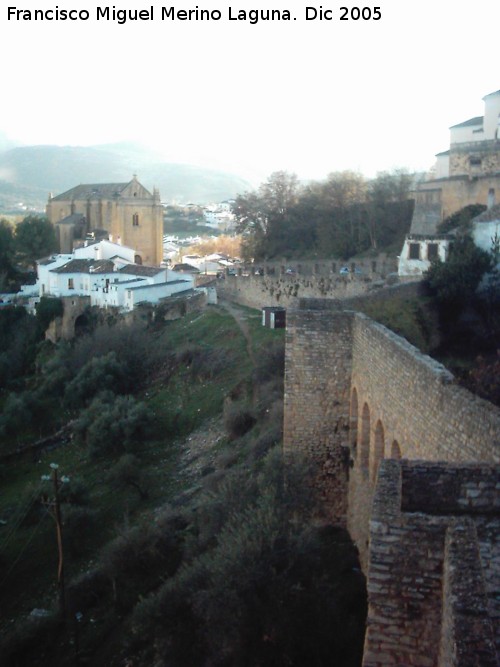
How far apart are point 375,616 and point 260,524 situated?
4.25 metres

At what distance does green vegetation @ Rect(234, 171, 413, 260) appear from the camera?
107 ft

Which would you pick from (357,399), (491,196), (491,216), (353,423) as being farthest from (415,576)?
(491,196)

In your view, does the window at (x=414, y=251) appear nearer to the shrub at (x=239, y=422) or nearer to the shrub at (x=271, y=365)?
the shrub at (x=271, y=365)

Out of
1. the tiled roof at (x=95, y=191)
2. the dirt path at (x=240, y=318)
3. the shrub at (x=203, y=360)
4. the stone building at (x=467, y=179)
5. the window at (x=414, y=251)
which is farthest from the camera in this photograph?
the tiled roof at (x=95, y=191)

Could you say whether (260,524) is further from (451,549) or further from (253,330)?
(253,330)

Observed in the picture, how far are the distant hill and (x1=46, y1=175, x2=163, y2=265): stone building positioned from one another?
7817cm

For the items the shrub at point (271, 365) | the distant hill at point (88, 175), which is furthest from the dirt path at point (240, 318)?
the distant hill at point (88, 175)

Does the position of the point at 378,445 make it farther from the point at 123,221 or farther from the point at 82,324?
the point at 123,221

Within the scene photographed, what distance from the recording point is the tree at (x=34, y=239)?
49406mm

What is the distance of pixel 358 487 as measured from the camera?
30.9ft

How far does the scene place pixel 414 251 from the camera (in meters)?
21.1

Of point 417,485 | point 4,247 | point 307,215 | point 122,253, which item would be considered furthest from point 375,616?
point 4,247

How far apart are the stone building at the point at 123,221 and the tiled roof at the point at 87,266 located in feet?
29.2

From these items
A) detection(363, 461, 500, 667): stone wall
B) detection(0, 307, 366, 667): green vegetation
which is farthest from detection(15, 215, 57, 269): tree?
detection(363, 461, 500, 667): stone wall
